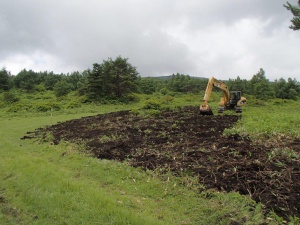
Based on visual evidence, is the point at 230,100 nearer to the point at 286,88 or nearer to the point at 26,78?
the point at 286,88

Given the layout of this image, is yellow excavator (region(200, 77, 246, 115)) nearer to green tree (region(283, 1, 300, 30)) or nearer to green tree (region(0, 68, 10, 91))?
green tree (region(283, 1, 300, 30))

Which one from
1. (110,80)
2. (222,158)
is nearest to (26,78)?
(110,80)

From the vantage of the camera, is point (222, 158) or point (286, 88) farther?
point (286, 88)

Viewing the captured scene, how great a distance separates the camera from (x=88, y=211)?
510cm

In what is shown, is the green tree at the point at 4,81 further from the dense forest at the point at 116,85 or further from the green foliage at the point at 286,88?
the green foliage at the point at 286,88

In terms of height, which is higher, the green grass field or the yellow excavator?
the yellow excavator

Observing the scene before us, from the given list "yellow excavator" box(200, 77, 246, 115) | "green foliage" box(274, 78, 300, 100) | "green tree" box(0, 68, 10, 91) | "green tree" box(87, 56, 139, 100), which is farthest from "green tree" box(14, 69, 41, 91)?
"green foliage" box(274, 78, 300, 100)

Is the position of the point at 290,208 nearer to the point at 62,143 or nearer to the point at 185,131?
the point at 185,131

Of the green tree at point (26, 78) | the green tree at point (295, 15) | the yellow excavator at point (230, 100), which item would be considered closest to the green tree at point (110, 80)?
the yellow excavator at point (230, 100)

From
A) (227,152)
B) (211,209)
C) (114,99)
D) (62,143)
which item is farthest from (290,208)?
(114,99)

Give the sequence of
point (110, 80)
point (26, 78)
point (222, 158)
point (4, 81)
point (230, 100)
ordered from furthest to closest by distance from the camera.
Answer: point (26, 78) < point (4, 81) < point (110, 80) < point (230, 100) < point (222, 158)

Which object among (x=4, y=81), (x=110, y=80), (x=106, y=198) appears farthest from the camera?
(x=4, y=81)

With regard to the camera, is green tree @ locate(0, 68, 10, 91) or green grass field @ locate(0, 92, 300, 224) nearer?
green grass field @ locate(0, 92, 300, 224)

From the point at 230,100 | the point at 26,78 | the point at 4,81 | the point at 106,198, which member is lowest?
the point at 106,198
